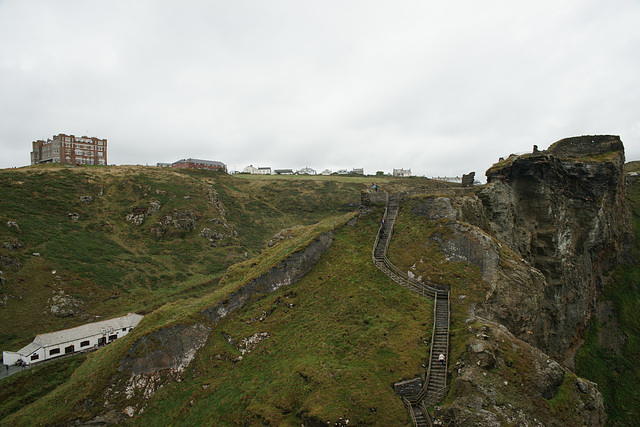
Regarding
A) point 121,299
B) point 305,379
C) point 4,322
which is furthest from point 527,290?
point 4,322

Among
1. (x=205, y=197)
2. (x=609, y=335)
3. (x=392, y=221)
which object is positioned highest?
(x=205, y=197)

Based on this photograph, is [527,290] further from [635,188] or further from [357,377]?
[635,188]

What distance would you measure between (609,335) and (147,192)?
304 feet

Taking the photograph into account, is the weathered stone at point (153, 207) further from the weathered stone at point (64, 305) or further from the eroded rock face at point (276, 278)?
the eroded rock face at point (276, 278)

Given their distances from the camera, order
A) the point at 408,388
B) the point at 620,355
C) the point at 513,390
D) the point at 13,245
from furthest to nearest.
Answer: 1. the point at 13,245
2. the point at 620,355
3. the point at 408,388
4. the point at 513,390

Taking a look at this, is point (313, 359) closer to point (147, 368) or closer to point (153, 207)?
point (147, 368)

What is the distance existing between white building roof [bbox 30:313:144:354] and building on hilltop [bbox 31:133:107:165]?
8443 cm

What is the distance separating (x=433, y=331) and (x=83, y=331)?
1626 inches

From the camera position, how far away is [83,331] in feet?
124

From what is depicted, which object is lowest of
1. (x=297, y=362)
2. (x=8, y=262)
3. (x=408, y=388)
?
(x=297, y=362)

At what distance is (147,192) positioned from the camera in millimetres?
77312

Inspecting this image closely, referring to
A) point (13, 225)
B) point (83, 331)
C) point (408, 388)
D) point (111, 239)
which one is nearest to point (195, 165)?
point (111, 239)

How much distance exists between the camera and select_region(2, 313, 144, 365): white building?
108ft

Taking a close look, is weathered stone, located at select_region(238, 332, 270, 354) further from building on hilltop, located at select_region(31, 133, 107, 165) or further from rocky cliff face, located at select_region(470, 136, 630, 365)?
building on hilltop, located at select_region(31, 133, 107, 165)
